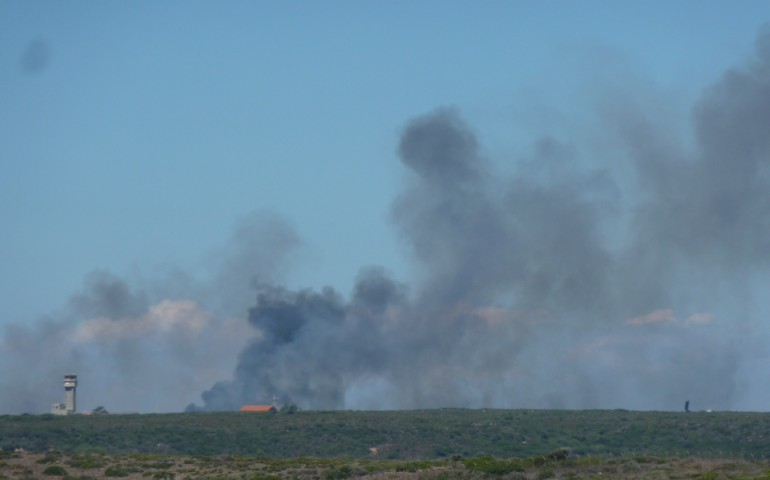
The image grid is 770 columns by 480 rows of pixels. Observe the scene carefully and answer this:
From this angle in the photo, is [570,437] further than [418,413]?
No

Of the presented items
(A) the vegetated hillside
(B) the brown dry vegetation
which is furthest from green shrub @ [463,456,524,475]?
(A) the vegetated hillside

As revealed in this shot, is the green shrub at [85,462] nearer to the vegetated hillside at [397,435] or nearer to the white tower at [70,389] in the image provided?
the vegetated hillside at [397,435]

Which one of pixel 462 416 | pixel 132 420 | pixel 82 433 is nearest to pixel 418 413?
pixel 462 416

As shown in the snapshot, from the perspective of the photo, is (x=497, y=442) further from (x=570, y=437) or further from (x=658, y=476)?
(x=658, y=476)

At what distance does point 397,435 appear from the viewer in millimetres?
100000

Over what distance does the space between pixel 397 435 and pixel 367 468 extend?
38.5 metres

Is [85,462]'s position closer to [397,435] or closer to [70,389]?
[397,435]

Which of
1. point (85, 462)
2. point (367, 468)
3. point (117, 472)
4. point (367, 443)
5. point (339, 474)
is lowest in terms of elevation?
point (339, 474)

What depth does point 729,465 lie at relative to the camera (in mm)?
54812

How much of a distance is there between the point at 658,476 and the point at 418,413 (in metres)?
72.4

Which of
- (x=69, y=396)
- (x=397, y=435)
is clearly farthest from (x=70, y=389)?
(x=397, y=435)

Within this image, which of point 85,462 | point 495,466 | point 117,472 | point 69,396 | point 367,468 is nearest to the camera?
point 495,466

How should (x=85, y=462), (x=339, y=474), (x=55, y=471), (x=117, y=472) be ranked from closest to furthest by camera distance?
1. (x=339, y=474)
2. (x=117, y=472)
3. (x=55, y=471)
4. (x=85, y=462)

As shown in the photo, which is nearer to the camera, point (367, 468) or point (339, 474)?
point (339, 474)
